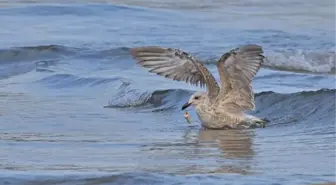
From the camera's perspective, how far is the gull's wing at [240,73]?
10.9m

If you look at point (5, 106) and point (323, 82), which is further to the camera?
point (323, 82)

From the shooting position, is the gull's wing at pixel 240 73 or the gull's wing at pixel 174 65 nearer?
the gull's wing at pixel 240 73

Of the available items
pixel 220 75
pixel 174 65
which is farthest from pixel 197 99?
pixel 174 65

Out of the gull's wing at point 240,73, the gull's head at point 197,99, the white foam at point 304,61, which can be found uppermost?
the gull's wing at point 240,73

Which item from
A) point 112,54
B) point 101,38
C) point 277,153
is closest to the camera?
point 277,153

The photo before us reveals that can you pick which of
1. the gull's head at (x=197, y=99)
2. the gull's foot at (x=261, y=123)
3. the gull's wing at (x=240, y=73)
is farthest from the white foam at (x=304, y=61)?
the gull's foot at (x=261, y=123)

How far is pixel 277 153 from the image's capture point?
344 inches

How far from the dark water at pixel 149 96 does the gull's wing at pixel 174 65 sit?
→ 16.5 inches

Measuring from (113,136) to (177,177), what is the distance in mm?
2544

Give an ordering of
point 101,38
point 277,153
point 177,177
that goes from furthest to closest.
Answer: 1. point 101,38
2. point 277,153
3. point 177,177

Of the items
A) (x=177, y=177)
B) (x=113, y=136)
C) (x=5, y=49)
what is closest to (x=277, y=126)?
(x=113, y=136)

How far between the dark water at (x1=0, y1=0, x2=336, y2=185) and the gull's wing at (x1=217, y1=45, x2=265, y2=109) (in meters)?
0.35

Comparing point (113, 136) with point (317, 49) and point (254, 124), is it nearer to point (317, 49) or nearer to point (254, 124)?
point (254, 124)

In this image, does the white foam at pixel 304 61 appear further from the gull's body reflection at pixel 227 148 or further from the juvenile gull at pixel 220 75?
the gull's body reflection at pixel 227 148
